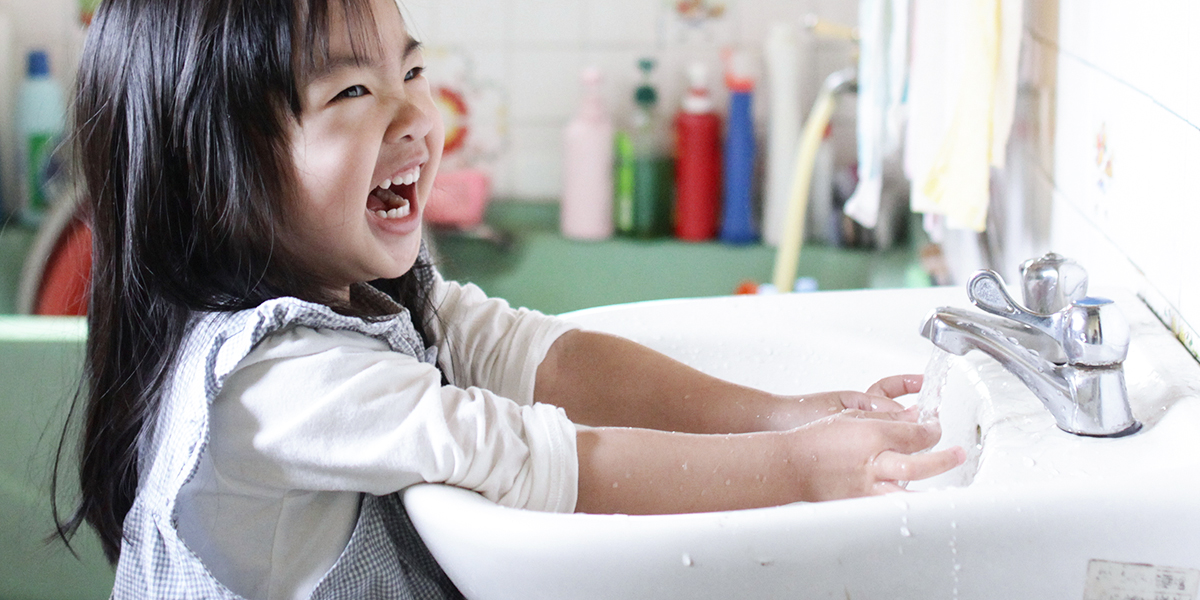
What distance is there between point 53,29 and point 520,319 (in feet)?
5.23

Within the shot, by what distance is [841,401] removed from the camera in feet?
2.68

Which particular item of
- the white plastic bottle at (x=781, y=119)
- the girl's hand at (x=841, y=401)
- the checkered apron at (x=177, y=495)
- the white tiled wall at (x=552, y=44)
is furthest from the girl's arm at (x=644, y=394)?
the white tiled wall at (x=552, y=44)

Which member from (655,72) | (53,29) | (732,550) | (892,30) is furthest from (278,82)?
(53,29)

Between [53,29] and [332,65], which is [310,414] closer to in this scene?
[332,65]

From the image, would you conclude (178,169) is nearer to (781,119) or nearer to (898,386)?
(898,386)

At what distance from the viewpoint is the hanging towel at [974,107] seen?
42.3 inches

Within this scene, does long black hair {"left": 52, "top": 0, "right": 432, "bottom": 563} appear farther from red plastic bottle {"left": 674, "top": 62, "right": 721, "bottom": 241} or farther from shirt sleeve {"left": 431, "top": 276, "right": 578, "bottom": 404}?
red plastic bottle {"left": 674, "top": 62, "right": 721, "bottom": 241}

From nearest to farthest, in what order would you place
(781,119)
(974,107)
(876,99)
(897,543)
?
(897,543)
(974,107)
(876,99)
(781,119)

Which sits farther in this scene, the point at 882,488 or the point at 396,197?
the point at 396,197

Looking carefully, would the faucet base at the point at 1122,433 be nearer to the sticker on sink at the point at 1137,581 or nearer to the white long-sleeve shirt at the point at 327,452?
the sticker on sink at the point at 1137,581

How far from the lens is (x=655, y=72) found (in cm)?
204

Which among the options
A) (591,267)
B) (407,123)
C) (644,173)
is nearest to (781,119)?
(644,173)

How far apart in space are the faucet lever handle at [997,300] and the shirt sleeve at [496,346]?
34cm

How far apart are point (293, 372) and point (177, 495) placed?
0.10m
